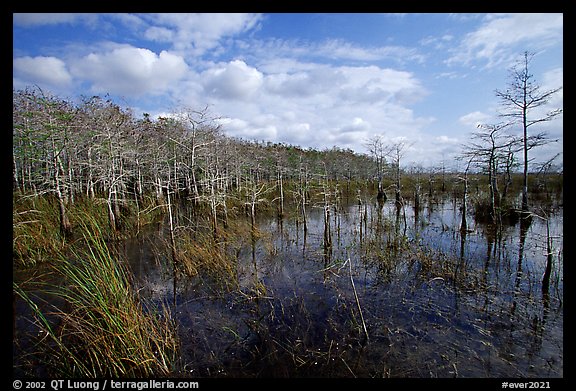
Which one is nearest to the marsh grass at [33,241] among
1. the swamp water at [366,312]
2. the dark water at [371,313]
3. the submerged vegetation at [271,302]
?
the submerged vegetation at [271,302]

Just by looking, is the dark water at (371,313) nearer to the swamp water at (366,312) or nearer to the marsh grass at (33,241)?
the swamp water at (366,312)

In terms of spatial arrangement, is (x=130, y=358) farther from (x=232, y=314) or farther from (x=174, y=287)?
(x=174, y=287)

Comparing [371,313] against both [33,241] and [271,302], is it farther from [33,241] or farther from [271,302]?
[33,241]

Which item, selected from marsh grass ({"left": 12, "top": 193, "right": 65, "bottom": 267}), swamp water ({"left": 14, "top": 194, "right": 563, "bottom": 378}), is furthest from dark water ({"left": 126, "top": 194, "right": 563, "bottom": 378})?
marsh grass ({"left": 12, "top": 193, "right": 65, "bottom": 267})

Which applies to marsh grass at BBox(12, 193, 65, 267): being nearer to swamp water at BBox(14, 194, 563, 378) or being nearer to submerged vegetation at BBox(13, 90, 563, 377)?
submerged vegetation at BBox(13, 90, 563, 377)

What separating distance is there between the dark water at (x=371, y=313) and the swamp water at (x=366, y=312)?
23mm

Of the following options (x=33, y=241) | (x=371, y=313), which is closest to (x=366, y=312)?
(x=371, y=313)

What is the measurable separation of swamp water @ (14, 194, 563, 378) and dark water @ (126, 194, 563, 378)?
23 millimetres

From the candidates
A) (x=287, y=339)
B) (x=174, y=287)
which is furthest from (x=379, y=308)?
(x=174, y=287)

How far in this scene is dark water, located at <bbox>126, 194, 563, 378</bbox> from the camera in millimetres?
4223

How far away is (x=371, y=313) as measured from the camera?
5824 mm
